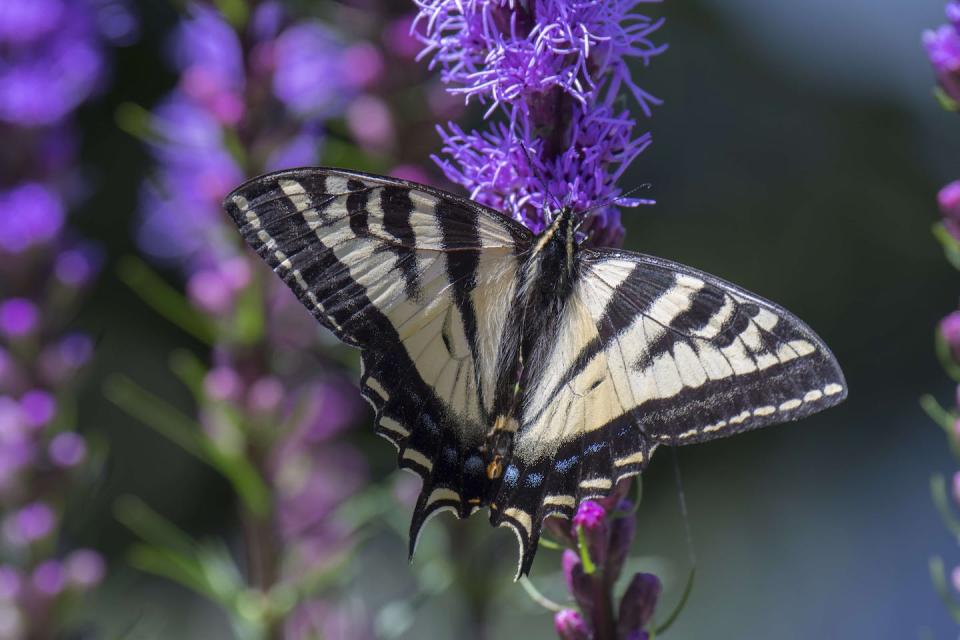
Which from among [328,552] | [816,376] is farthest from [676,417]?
[328,552]

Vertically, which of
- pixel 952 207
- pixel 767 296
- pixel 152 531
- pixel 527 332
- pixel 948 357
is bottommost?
pixel 767 296

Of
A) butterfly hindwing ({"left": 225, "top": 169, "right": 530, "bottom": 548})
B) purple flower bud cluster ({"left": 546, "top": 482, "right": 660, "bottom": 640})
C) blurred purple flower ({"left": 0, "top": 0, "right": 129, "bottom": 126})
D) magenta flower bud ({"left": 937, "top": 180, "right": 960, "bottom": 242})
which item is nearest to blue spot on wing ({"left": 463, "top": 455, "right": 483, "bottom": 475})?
butterfly hindwing ({"left": 225, "top": 169, "right": 530, "bottom": 548})

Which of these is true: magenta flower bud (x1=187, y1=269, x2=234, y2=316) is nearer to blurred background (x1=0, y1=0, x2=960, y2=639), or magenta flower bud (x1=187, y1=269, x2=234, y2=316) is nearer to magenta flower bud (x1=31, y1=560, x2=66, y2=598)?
magenta flower bud (x1=31, y1=560, x2=66, y2=598)

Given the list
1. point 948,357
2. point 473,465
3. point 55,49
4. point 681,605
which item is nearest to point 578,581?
point 681,605

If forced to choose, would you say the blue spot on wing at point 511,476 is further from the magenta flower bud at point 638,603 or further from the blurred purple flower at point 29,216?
the blurred purple flower at point 29,216

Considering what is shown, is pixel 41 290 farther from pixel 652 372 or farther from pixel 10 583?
pixel 652 372

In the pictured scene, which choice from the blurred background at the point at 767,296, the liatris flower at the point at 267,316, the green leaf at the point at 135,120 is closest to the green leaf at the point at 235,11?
the liatris flower at the point at 267,316
